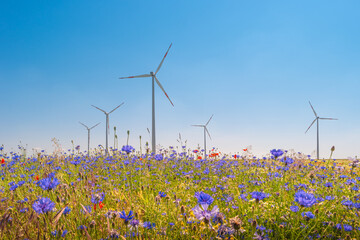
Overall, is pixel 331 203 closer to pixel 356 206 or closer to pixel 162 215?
pixel 356 206

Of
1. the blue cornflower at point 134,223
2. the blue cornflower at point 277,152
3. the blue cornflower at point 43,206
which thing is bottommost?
the blue cornflower at point 134,223

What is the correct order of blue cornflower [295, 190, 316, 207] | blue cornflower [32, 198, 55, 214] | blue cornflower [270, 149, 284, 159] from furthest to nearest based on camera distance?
blue cornflower [270, 149, 284, 159], blue cornflower [295, 190, 316, 207], blue cornflower [32, 198, 55, 214]

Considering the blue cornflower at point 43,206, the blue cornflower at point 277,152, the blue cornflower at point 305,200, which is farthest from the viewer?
the blue cornflower at point 277,152

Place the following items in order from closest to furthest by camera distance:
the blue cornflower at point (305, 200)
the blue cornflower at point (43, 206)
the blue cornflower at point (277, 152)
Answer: the blue cornflower at point (43, 206) → the blue cornflower at point (305, 200) → the blue cornflower at point (277, 152)

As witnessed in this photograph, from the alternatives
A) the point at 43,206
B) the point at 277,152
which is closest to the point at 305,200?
the point at 277,152

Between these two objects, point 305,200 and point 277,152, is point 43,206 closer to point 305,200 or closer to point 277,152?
point 305,200

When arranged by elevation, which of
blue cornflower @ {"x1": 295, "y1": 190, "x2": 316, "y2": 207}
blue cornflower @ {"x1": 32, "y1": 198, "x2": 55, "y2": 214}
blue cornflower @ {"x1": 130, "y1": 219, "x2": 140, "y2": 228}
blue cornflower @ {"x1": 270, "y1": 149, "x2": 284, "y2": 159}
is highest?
blue cornflower @ {"x1": 270, "y1": 149, "x2": 284, "y2": 159}

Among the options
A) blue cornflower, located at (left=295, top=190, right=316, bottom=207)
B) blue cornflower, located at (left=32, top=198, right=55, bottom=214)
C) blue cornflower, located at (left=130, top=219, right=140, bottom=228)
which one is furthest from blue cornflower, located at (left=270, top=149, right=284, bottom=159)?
blue cornflower, located at (left=32, top=198, right=55, bottom=214)

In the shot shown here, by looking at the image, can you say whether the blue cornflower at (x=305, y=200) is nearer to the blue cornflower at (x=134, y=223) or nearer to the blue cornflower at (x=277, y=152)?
the blue cornflower at (x=277, y=152)

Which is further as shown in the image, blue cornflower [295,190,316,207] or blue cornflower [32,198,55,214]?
blue cornflower [295,190,316,207]

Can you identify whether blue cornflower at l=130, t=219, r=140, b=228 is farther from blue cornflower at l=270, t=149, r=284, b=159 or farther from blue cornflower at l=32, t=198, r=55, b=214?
blue cornflower at l=270, t=149, r=284, b=159

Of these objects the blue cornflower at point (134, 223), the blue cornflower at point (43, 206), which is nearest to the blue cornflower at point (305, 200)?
the blue cornflower at point (134, 223)

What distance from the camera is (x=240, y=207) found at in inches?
169

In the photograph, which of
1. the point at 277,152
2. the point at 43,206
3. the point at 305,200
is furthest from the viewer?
the point at 277,152
